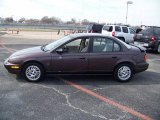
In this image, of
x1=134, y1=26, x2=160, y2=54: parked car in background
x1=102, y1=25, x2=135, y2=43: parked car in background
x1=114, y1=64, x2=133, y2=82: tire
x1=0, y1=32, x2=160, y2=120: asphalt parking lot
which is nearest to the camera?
x1=0, y1=32, x2=160, y2=120: asphalt parking lot

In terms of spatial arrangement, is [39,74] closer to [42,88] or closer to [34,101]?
[42,88]

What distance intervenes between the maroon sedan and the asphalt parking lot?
13.2 inches

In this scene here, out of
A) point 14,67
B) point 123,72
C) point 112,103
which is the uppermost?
point 14,67

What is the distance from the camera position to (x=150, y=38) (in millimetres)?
16203

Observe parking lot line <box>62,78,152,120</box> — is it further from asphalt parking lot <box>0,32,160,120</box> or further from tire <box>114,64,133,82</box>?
tire <box>114,64,133,82</box>

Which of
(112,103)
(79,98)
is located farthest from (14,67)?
(112,103)

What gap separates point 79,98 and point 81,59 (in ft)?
5.66

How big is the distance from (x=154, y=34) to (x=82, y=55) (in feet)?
32.0

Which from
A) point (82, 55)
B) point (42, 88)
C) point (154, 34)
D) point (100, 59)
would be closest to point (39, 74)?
point (42, 88)

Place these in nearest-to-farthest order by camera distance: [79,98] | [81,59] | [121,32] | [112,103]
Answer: [112,103] → [79,98] → [81,59] → [121,32]

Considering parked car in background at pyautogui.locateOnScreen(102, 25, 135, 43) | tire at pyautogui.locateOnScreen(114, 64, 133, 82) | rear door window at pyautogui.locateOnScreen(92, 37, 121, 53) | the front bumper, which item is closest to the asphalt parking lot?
tire at pyautogui.locateOnScreen(114, 64, 133, 82)

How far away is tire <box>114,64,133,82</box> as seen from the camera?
8141mm

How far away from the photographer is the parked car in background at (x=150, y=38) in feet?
53.2

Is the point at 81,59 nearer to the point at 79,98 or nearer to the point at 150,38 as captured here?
the point at 79,98
